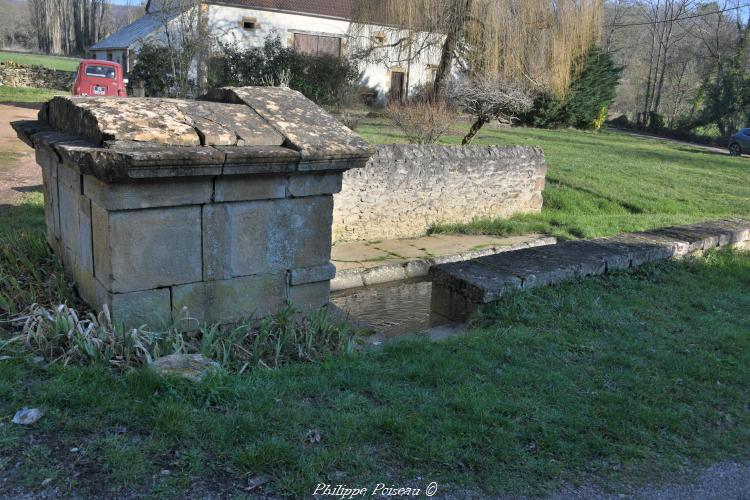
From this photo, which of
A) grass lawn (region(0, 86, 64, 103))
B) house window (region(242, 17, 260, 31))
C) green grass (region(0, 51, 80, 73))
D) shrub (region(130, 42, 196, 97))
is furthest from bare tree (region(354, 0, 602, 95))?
green grass (region(0, 51, 80, 73))

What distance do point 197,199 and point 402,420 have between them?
1656mm

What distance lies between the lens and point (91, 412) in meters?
2.60

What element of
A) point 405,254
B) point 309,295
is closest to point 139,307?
point 309,295

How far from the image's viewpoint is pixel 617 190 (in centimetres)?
1338

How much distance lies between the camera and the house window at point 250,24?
25.4 meters

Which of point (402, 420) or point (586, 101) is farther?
point (586, 101)

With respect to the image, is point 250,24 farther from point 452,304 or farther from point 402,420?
point 402,420

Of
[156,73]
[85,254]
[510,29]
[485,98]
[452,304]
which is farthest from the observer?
[156,73]

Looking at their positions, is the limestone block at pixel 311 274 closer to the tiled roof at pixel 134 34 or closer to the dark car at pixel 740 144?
the tiled roof at pixel 134 34

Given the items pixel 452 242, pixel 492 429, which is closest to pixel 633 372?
pixel 492 429

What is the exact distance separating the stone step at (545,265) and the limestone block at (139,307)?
95.7 inches

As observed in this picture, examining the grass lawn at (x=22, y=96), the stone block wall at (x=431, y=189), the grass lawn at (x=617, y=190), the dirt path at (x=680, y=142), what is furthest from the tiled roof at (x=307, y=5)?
the stone block wall at (x=431, y=189)

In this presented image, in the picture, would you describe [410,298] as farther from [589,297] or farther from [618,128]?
[618,128]

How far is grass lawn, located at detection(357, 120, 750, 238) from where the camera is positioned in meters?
10.8
